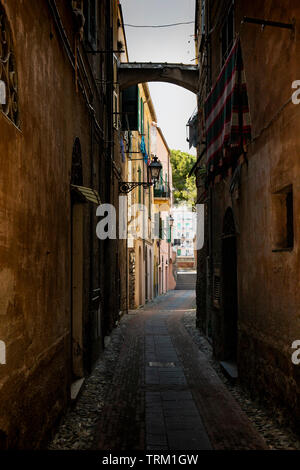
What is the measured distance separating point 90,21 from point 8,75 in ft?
21.7

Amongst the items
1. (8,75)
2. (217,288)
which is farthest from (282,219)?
(217,288)

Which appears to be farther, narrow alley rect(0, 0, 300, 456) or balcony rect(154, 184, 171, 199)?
balcony rect(154, 184, 171, 199)

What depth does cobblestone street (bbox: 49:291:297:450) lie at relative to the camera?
564 centimetres

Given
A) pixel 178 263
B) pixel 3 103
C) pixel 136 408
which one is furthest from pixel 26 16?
pixel 178 263

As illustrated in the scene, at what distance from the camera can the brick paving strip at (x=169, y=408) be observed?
564cm

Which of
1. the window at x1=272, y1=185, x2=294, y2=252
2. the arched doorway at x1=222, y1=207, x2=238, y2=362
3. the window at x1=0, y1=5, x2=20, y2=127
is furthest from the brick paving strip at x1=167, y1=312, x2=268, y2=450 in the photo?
the window at x1=0, y1=5, x2=20, y2=127

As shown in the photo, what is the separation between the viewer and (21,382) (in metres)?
4.17

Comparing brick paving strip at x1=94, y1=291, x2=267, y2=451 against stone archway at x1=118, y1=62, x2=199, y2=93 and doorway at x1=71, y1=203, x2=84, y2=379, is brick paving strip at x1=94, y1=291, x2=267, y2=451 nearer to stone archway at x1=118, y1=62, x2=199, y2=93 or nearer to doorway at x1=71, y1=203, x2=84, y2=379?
doorway at x1=71, y1=203, x2=84, y2=379

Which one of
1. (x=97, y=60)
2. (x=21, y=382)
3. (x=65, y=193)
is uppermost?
(x=97, y=60)

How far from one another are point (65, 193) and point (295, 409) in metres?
3.71

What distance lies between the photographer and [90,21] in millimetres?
9820

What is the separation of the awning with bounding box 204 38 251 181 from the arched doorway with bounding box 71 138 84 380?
2396 mm
